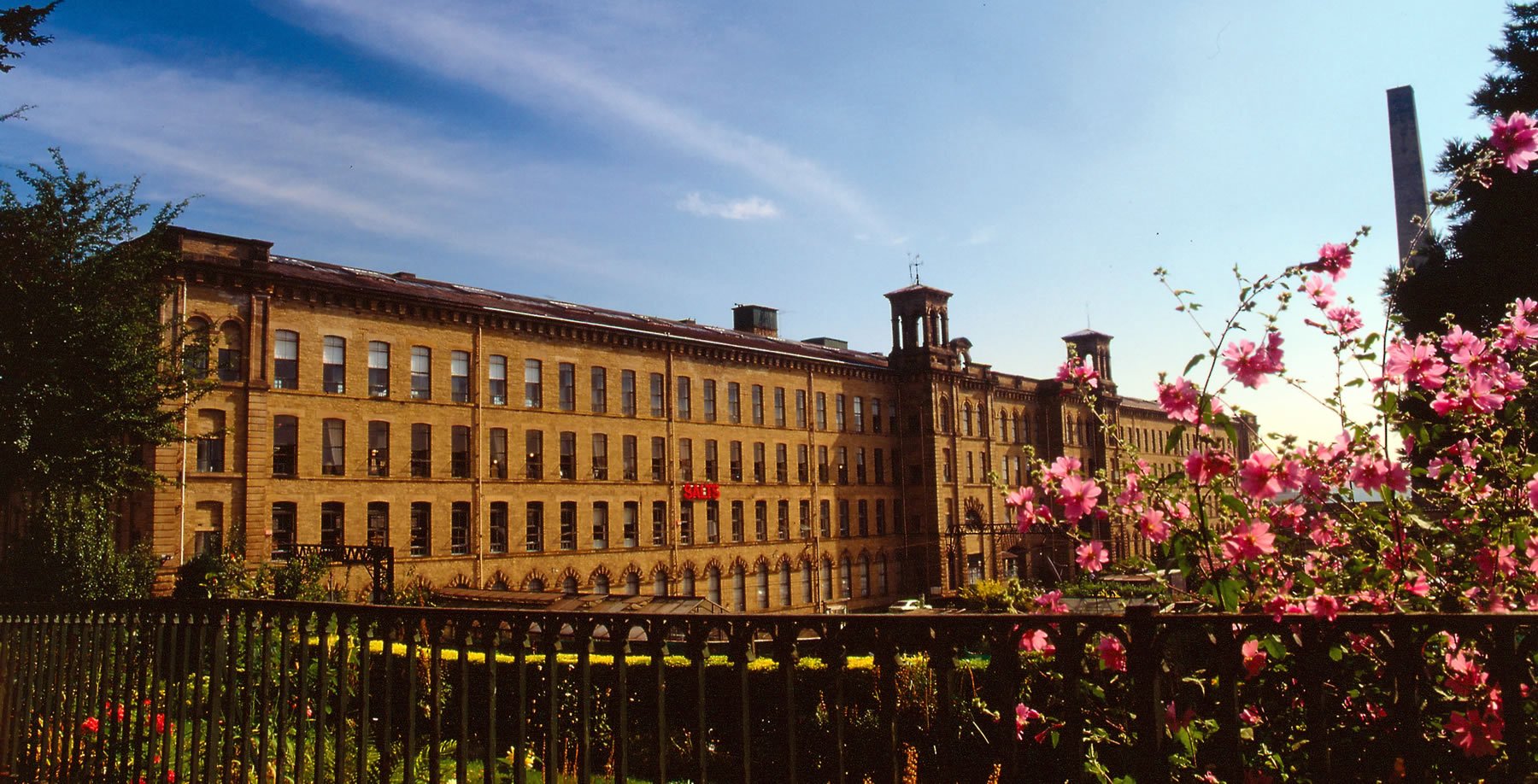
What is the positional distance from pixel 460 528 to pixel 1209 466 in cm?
3599

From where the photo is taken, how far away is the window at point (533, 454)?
129 feet

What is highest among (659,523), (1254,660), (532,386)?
(532,386)

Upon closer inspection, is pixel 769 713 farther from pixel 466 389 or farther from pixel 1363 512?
pixel 466 389

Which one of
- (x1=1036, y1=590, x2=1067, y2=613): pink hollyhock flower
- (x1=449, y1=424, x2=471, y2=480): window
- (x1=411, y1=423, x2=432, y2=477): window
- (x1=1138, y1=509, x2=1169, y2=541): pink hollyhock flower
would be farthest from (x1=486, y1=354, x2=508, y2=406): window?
(x1=1138, y1=509, x2=1169, y2=541): pink hollyhock flower

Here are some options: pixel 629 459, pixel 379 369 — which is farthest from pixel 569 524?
pixel 379 369

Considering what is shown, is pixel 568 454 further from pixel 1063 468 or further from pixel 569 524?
pixel 1063 468

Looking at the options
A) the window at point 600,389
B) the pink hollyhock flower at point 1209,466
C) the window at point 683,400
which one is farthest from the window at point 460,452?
the pink hollyhock flower at point 1209,466

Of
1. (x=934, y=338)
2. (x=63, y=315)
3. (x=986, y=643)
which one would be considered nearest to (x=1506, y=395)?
(x=986, y=643)

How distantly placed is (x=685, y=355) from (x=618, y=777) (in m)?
42.9

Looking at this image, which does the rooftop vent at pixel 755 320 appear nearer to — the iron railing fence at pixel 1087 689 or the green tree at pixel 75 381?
the green tree at pixel 75 381

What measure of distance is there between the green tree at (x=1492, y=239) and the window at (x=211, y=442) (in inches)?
1325

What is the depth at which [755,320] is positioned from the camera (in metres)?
59.1

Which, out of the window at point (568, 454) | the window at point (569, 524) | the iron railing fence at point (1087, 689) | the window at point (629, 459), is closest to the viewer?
the iron railing fence at point (1087, 689)

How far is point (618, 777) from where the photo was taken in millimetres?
4309
